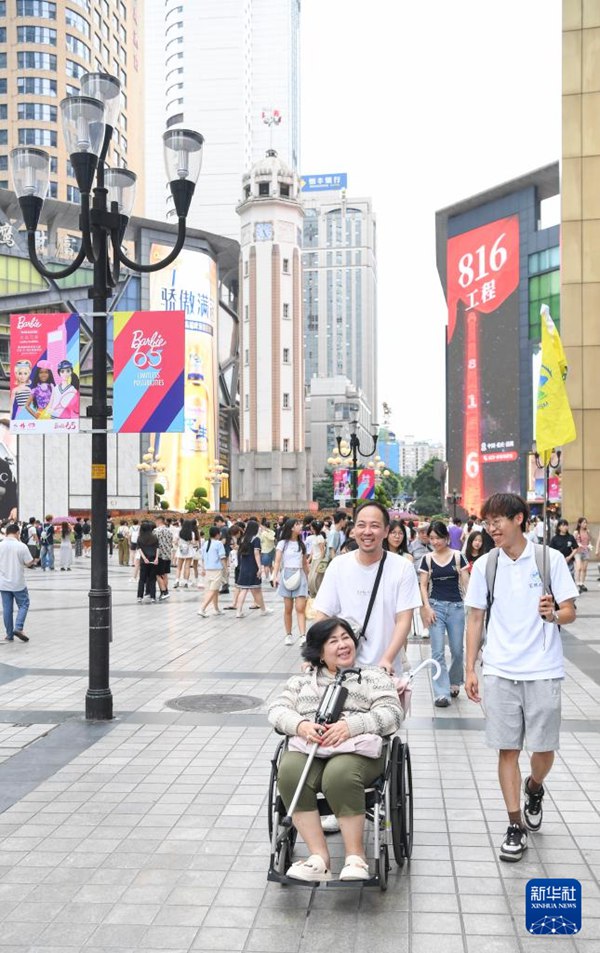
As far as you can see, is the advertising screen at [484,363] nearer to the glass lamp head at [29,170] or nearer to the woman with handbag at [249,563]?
the woman with handbag at [249,563]

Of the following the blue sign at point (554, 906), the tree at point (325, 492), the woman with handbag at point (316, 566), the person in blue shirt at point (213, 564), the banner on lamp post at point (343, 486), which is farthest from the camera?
the tree at point (325, 492)

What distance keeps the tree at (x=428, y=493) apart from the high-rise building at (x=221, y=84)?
40.9 m

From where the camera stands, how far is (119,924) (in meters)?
4.31

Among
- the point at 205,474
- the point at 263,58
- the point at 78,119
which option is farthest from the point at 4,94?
the point at 78,119

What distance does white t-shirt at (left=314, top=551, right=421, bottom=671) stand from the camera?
529cm

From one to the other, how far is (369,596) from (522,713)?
1012 mm

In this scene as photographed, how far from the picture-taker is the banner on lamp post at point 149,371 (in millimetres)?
9039

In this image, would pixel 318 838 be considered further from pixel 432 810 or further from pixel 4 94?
pixel 4 94

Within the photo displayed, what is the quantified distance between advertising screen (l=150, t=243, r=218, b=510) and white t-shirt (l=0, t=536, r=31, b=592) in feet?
192

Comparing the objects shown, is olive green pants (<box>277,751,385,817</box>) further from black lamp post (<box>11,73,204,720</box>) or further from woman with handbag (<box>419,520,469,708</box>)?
woman with handbag (<box>419,520,469,708</box>)

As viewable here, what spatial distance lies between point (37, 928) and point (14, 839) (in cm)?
131

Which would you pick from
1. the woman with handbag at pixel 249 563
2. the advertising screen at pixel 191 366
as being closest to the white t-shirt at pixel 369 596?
the woman with handbag at pixel 249 563

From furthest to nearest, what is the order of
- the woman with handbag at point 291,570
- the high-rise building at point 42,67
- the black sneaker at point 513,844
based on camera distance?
the high-rise building at point 42,67, the woman with handbag at point 291,570, the black sneaker at point 513,844

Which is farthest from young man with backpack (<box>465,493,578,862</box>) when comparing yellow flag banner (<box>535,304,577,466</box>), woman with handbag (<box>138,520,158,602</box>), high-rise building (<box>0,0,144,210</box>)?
high-rise building (<box>0,0,144,210</box>)
